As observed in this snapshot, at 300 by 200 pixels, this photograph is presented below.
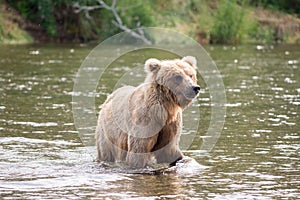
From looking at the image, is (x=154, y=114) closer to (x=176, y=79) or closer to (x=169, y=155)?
(x=176, y=79)

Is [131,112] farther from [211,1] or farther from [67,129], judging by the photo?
[211,1]

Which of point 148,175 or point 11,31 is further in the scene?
point 11,31

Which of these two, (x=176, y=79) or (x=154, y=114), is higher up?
(x=176, y=79)

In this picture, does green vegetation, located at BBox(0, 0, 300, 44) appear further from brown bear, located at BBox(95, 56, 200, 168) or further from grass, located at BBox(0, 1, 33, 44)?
brown bear, located at BBox(95, 56, 200, 168)

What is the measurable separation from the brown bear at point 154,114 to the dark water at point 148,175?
34 centimetres

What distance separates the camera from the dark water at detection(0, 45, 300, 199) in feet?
27.8

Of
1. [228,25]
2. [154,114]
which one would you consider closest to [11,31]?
[228,25]

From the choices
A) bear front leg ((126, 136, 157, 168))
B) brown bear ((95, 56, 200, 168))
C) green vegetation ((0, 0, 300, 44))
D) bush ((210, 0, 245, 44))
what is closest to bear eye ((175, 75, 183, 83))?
brown bear ((95, 56, 200, 168))

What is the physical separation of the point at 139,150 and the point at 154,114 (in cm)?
52

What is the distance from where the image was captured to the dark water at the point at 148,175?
848cm

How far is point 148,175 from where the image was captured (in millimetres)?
9312

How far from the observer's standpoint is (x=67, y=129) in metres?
12.7

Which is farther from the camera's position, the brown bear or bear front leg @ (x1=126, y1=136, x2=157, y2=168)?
bear front leg @ (x1=126, y1=136, x2=157, y2=168)

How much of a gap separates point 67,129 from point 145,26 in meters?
21.0
